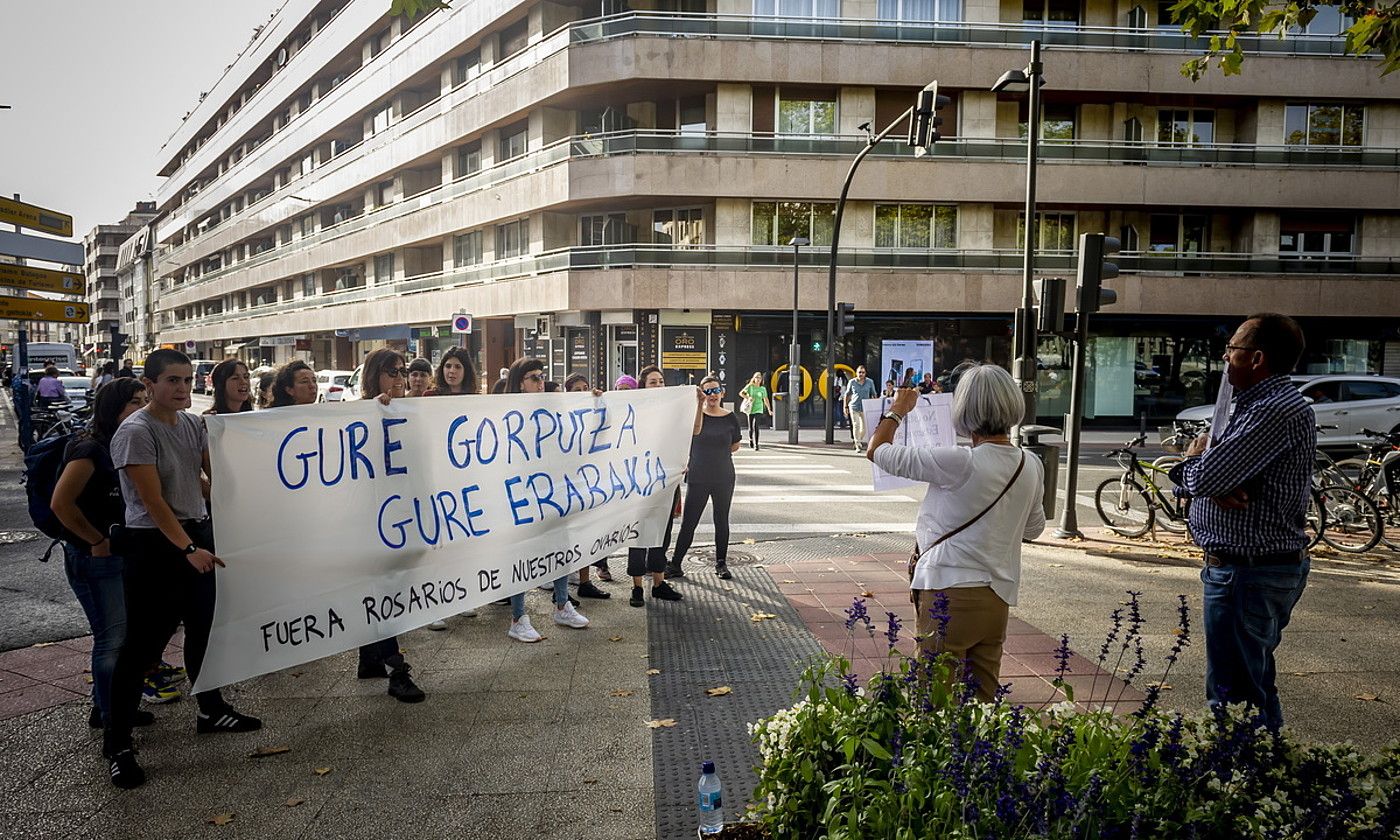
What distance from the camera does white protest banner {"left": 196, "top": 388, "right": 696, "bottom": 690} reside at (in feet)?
15.3

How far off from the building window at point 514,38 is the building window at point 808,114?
33.9ft

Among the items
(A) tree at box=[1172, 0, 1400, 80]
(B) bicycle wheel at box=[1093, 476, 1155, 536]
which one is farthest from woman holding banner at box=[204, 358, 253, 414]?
(B) bicycle wheel at box=[1093, 476, 1155, 536]

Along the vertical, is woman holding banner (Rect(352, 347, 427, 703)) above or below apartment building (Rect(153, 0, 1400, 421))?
below

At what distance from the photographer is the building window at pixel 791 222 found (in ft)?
93.6

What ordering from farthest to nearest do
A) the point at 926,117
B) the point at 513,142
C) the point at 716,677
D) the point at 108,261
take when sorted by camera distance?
the point at 108,261, the point at 513,142, the point at 926,117, the point at 716,677

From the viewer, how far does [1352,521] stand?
379 inches

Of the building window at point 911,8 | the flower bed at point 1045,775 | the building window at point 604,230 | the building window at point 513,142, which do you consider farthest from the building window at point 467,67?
the flower bed at point 1045,775

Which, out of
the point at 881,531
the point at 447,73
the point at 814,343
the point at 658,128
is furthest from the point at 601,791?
the point at 447,73

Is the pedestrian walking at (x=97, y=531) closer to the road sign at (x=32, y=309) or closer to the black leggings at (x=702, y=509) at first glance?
the black leggings at (x=702, y=509)

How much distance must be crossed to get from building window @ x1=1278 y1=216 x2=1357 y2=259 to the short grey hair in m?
31.8

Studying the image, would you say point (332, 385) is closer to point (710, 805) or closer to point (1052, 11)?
point (1052, 11)

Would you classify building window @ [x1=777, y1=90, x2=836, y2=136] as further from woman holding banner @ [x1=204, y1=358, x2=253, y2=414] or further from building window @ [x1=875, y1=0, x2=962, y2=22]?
woman holding banner @ [x1=204, y1=358, x2=253, y2=414]

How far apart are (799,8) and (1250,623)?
1113 inches

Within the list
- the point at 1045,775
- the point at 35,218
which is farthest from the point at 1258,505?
the point at 35,218
